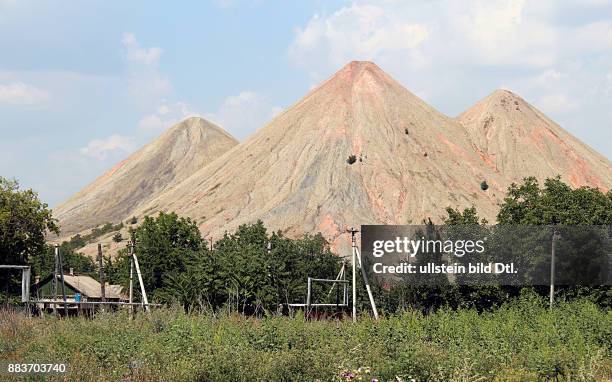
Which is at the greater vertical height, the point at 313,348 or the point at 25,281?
the point at 25,281

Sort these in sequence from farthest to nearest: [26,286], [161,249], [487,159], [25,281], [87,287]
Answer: [487,159] < [87,287] < [161,249] < [25,281] < [26,286]

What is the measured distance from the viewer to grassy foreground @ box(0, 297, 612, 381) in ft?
46.6

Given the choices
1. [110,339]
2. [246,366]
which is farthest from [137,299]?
[246,366]

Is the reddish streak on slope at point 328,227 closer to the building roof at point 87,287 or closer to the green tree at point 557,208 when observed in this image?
the building roof at point 87,287

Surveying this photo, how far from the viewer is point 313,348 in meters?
16.6

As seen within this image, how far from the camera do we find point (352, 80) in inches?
5477

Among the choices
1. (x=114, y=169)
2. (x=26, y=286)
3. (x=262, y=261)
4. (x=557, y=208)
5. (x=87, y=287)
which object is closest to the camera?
(x=26, y=286)

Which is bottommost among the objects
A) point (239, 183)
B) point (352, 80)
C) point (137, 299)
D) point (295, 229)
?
point (137, 299)

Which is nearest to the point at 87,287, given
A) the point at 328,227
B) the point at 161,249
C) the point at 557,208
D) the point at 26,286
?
the point at 161,249

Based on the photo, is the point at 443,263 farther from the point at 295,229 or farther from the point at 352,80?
the point at 352,80

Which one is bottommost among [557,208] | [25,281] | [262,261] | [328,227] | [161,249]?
[25,281]

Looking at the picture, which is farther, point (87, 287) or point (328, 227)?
point (328, 227)

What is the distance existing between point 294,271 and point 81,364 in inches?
1598

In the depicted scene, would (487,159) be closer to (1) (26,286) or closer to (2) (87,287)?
(2) (87,287)
